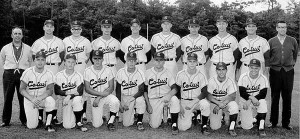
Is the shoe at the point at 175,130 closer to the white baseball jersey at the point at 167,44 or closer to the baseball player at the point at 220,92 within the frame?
the baseball player at the point at 220,92

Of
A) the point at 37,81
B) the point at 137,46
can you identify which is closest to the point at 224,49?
the point at 137,46

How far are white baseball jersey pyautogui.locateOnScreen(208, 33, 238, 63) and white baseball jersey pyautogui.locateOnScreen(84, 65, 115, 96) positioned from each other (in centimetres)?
223

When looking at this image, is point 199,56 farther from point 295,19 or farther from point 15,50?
point 295,19

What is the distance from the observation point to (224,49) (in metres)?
6.60

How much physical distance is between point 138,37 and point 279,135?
3511mm

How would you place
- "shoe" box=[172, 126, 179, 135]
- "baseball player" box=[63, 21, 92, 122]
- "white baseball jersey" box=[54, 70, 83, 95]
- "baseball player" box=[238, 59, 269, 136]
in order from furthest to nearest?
1. "baseball player" box=[63, 21, 92, 122]
2. "white baseball jersey" box=[54, 70, 83, 95]
3. "baseball player" box=[238, 59, 269, 136]
4. "shoe" box=[172, 126, 179, 135]

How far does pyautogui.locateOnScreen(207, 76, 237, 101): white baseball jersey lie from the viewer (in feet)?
19.1

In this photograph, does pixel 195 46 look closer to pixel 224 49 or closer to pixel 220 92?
pixel 224 49

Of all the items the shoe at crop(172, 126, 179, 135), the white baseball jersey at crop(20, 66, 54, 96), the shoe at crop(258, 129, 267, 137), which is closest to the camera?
the shoe at crop(258, 129, 267, 137)

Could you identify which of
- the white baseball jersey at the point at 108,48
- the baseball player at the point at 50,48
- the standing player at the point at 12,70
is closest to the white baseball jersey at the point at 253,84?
the white baseball jersey at the point at 108,48

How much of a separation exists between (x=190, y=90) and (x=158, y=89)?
2.05ft

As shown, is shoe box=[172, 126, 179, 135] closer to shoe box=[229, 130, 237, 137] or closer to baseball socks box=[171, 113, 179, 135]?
baseball socks box=[171, 113, 179, 135]

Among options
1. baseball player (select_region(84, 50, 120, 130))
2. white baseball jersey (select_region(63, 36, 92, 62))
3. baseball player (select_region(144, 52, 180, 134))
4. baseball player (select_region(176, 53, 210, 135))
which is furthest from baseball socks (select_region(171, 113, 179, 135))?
white baseball jersey (select_region(63, 36, 92, 62))

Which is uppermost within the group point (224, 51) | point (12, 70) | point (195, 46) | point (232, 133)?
point (195, 46)
